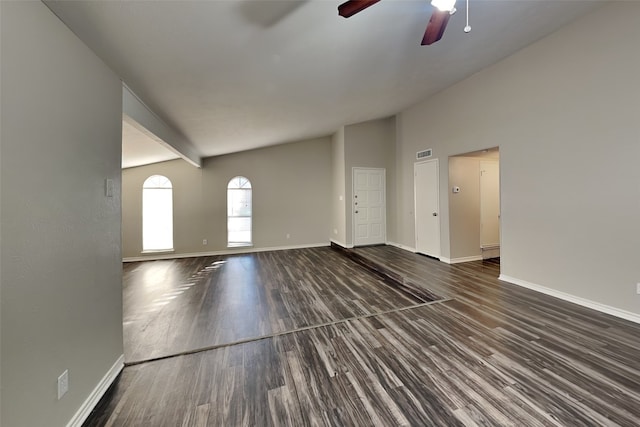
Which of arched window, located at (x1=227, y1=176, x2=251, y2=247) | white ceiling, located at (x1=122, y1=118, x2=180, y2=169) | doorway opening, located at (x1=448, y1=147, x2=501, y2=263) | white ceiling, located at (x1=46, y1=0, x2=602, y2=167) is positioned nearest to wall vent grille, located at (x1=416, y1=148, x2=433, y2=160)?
doorway opening, located at (x1=448, y1=147, x2=501, y2=263)

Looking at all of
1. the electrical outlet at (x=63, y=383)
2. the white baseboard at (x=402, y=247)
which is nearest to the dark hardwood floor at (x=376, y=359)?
the electrical outlet at (x=63, y=383)

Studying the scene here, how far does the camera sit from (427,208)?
5055 millimetres

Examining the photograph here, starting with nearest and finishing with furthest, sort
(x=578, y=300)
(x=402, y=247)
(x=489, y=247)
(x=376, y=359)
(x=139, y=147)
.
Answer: (x=376, y=359)
(x=578, y=300)
(x=139, y=147)
(x=489, y=247)
(x=402, y=247)

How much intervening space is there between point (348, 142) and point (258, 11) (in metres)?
4.40

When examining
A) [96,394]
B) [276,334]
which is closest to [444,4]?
[276,334]

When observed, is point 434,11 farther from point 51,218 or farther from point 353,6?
point 51,218

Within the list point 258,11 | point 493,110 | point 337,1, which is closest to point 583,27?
point 493,110

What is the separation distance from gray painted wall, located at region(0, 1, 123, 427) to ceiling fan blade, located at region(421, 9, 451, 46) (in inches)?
90.8

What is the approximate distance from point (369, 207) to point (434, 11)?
15.4 ft

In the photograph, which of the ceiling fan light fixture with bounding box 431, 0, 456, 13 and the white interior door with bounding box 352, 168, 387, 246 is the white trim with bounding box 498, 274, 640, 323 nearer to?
the white interior door with bounding box 352, 168, 387, 246

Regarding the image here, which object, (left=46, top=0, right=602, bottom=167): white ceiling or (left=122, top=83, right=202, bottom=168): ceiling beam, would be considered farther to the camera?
(left=122, top=83, right=202, bottom=168): ceiling beam

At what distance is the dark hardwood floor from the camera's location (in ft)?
4.88

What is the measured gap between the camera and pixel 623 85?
2.48 m

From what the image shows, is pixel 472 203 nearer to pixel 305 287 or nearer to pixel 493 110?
pixel 493 110
